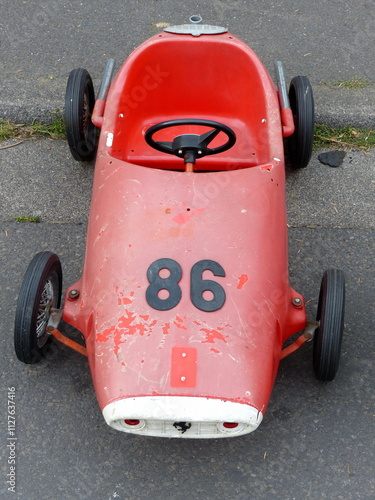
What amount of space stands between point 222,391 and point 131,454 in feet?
2.35

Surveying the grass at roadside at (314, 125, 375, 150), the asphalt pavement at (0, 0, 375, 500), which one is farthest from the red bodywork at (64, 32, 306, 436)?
the grass at roadside at (314, 125, 375, 150)

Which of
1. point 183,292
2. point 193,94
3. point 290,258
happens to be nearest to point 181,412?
point 183,292

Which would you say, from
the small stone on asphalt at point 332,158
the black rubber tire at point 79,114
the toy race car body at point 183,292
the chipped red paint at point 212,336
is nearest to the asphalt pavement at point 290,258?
the small stone on asphalt at point 332,158

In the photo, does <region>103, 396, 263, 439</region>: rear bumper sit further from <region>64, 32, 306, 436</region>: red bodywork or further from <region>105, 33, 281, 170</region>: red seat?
<region>105, 33, 281, 170</region>: red seat

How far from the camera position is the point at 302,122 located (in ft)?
11.0

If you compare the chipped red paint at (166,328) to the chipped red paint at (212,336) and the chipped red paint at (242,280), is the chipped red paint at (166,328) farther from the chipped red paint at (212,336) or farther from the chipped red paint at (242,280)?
the chipped red paint at (242,280)

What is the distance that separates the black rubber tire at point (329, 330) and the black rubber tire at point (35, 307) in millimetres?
1240

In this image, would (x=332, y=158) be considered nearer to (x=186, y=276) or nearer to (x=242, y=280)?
(x=242, y=280)

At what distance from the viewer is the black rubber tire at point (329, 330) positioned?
7.88 ft

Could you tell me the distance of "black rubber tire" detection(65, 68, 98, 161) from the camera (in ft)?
11.0

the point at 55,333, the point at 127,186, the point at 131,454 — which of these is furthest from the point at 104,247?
the point at 131,454

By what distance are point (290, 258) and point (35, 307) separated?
57.4 inches

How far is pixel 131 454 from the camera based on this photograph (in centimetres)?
248

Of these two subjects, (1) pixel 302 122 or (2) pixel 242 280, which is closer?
(2) pixel 242 280
